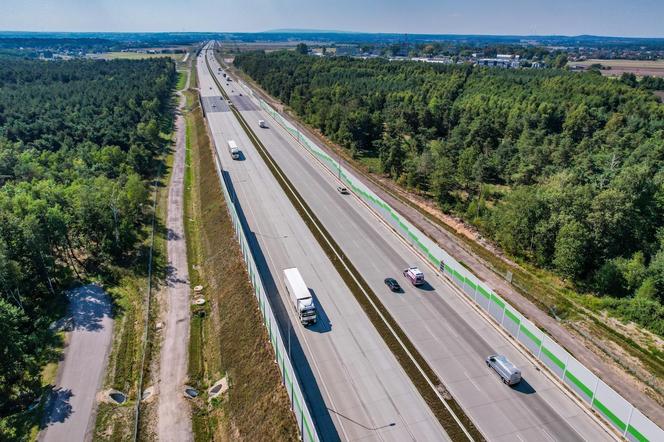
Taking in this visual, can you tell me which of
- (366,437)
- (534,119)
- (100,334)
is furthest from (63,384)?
(534,119)

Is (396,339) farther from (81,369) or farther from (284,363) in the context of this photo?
(81,369)

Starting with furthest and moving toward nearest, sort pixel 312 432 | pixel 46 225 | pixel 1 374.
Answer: pixel 46 225
pixel 1 374
pixel 312 432

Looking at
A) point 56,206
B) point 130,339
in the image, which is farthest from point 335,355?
point 56,206

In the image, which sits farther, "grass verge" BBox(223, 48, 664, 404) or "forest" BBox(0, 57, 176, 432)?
"forest" BBox(0, 57, 176, 432)

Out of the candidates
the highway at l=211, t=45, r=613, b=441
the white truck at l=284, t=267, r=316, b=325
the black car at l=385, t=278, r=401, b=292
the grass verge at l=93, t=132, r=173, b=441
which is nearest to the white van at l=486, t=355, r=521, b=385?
the highway at l=211, t=45, r=613, b=441

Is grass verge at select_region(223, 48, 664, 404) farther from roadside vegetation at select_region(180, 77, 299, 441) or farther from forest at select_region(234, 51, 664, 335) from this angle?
roadside vegetation at select_region(180, 77, 299, 441)

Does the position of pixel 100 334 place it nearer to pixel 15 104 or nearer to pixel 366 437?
pixel 366 437
